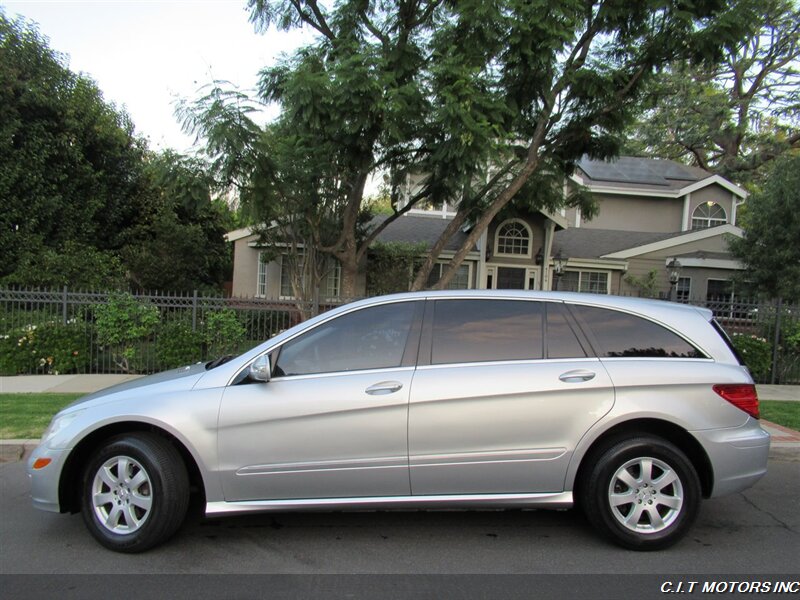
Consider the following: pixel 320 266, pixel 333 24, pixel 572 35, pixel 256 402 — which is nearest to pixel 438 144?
pixel 572 35

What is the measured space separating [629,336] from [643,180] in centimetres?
2226

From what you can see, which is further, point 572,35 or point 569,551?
point 572,35

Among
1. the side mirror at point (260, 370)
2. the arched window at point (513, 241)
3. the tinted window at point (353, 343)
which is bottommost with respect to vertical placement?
Result: the side mirror at point (260, 370)

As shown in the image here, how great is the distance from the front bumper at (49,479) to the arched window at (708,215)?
24656mm

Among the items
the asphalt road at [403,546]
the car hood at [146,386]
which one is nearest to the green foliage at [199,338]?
Result: the asphalt road at [403,546]

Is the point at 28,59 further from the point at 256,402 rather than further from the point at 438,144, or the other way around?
the point at 256,402

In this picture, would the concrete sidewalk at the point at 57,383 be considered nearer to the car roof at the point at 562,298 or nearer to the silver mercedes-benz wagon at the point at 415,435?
the silver mercedes-benz wagon at the point at 415,435

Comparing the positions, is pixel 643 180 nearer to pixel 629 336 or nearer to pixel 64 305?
pixel 64 305

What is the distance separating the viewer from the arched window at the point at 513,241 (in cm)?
1983

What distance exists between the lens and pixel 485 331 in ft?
13.1

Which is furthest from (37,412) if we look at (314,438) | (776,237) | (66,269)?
(776,237)

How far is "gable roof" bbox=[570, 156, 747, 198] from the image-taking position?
23203mm

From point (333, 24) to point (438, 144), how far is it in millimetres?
3708

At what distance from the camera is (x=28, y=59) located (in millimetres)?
15703
